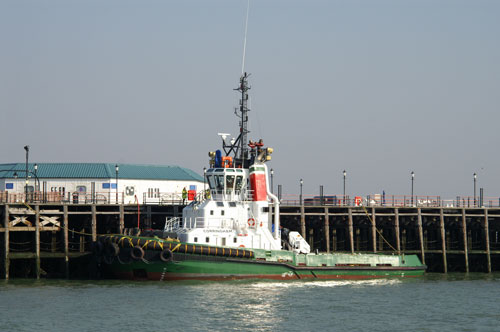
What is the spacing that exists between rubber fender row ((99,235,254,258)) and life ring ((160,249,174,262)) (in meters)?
0.18

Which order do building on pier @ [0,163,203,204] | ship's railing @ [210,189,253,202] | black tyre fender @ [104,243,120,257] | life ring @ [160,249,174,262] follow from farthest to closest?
1. building on pier @ [0,163,203,204]
2. ship's railing @ [210,189,253,202]
3. black tyre fender @ [104,243,120,257]
4. life ring @ [160,249,174,262]

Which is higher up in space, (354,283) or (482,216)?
(482,216)

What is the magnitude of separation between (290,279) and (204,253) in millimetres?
5355

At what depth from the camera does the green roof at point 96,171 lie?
246 ft

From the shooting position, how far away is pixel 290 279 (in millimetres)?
43906

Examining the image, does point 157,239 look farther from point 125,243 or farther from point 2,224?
point 2,224

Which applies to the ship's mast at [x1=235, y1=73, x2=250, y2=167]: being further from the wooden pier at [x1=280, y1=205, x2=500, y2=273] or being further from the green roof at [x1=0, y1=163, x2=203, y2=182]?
the green roof at [x1=0, y1=163, x2=203, y2=182]

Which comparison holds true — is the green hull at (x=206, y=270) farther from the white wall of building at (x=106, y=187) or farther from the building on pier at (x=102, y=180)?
the building on pier at (x=102, y=180)

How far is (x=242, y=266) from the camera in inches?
1677

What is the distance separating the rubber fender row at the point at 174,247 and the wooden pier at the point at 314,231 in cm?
475

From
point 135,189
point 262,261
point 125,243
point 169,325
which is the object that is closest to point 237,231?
point 262,261

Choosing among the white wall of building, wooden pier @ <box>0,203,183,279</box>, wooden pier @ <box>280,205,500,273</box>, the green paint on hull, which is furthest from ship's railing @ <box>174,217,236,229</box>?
the white wall of building

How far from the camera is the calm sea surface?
31.4 m

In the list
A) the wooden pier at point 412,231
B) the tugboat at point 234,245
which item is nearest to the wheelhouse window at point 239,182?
the tugboat at point 234,245
